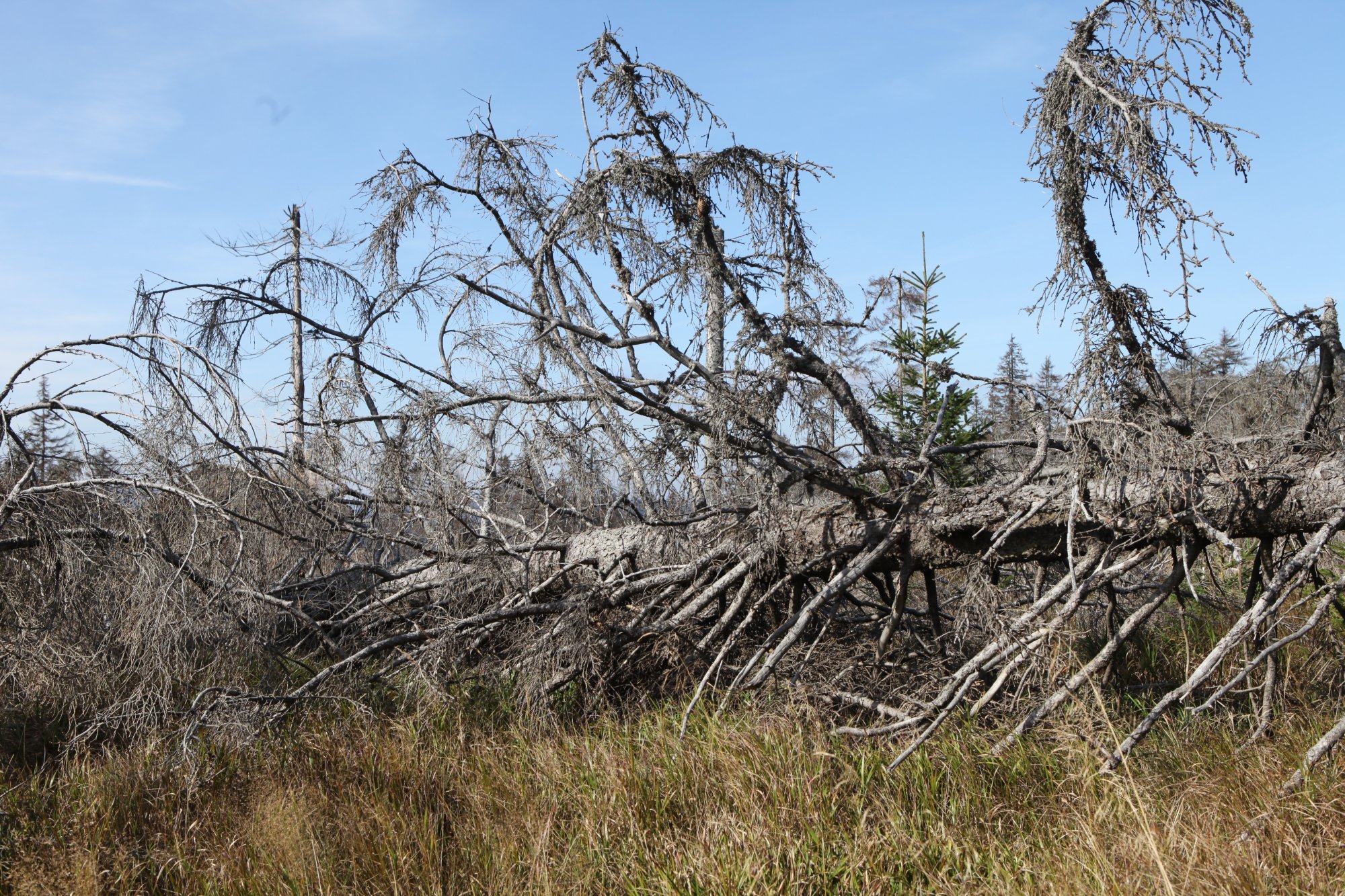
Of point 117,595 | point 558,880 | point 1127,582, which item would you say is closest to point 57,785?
point 117,595

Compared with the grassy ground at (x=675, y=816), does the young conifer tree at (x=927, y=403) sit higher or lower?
higher

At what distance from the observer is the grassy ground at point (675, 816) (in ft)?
11.6

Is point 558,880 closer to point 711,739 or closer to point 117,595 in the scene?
point 711,739

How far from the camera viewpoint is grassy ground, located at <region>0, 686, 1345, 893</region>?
3521 mm

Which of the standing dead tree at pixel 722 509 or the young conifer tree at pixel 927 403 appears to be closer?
the standing dead tree at pixel 722 509

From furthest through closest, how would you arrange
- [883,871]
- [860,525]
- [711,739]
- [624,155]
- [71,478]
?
[624,155], [860,525], [71,478], [711,739], [883,871]

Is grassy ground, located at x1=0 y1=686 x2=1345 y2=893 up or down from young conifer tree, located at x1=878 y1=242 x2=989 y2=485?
down

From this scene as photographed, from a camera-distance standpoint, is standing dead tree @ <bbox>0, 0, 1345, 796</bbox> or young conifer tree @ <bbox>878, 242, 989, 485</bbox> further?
young conifer tree @ <bbox>878, 242, 989, 485</bbox>

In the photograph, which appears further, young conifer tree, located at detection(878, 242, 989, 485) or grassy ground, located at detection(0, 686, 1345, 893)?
young conifer tree, located at detection(878, 242, 989, 485)

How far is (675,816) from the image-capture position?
427cm

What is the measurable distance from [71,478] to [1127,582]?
6510 millimetres

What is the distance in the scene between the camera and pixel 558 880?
3842 mm

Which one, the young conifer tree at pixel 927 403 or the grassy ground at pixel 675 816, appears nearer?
the grassy ground at pixel 675 816

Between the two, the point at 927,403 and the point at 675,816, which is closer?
→ the point at 675,816
